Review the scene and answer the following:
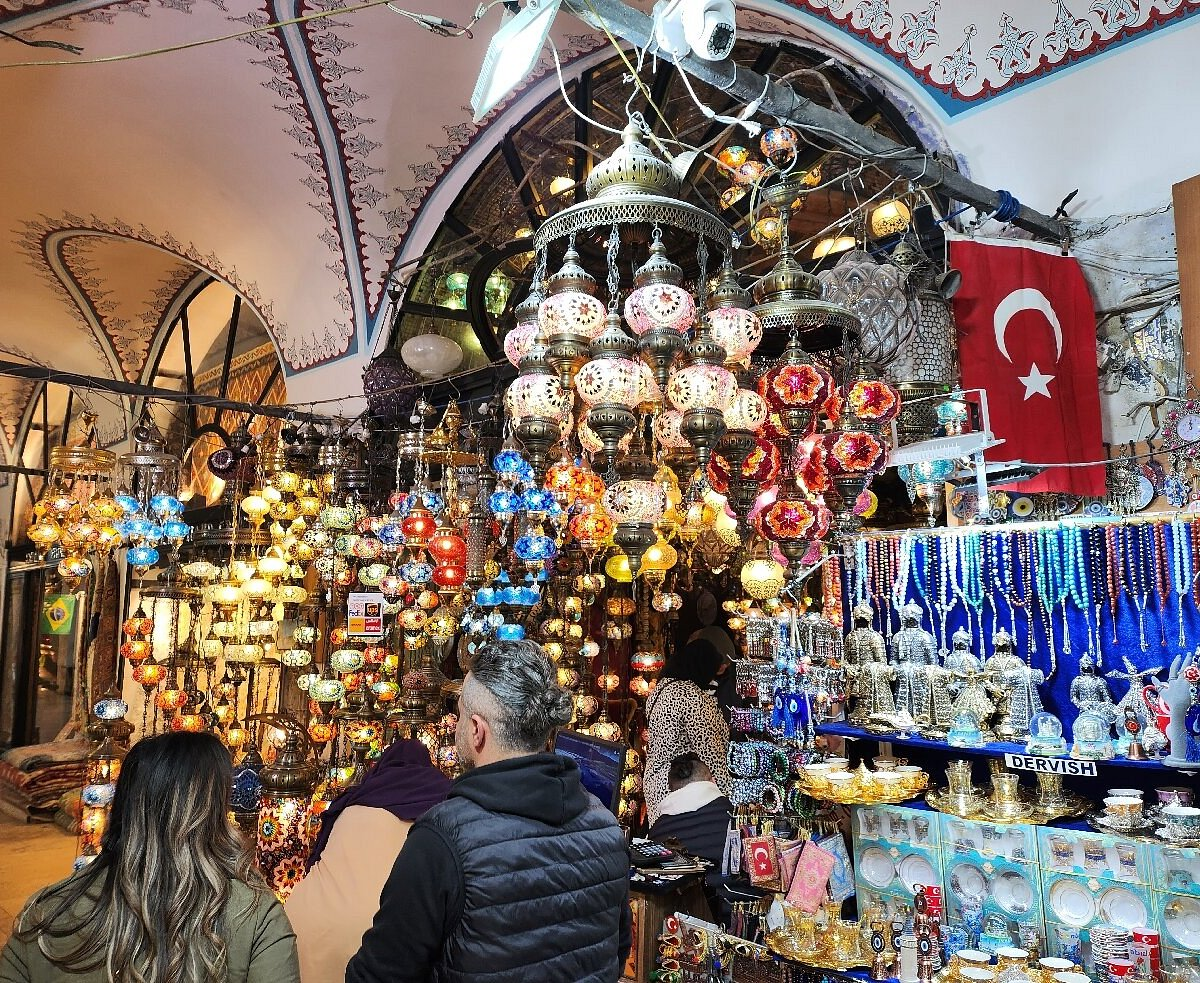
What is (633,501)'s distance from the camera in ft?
10.0

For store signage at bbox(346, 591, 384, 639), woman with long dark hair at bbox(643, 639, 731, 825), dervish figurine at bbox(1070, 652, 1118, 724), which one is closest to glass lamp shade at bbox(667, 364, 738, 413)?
dervish figurine at bbox(1070, 652, 1118, 724)

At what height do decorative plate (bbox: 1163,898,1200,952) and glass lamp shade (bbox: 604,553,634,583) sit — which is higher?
glass lamp shade (bbox: 604,553,634,583)

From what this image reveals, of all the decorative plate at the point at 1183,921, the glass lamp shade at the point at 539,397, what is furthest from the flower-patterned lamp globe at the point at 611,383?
the decorative plate at the point at 1183,921

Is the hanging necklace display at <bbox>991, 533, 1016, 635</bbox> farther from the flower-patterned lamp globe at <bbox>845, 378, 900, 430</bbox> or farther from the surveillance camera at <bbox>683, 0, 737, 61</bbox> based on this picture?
the surveillance camera at <bbox>683, 0, 737, 61</bbox>

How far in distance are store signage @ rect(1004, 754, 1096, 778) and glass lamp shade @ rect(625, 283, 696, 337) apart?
1732mm

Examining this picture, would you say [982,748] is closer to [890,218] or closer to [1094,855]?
[1094,855]

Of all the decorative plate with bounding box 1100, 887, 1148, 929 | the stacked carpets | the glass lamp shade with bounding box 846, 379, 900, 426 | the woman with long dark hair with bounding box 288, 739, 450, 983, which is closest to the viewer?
the woman with long dark hair with bounding box 288, 739, 450, 983

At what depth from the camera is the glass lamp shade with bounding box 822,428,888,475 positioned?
2.85 m

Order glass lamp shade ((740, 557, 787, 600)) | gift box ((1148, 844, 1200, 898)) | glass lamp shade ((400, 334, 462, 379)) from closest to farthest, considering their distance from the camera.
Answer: gift box ((1148, 844, 1200, 898)) → glass lamp shade ((740, 557, 787, 600)) → glass lamp shade ((400, 334, 462, 379))

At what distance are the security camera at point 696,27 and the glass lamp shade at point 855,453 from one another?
4.05 feet

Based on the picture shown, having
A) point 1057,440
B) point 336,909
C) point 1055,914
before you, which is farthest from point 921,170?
point 336,909

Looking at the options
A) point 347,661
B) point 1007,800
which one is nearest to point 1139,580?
point 1007,800

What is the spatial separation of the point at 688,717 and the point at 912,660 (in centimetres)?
194

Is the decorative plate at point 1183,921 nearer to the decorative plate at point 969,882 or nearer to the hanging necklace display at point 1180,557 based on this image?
the decorative plate at point 969,882
